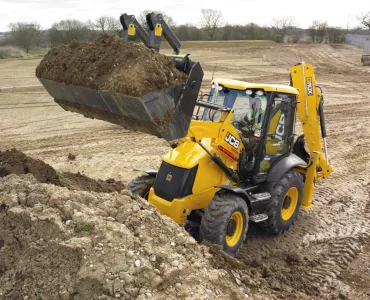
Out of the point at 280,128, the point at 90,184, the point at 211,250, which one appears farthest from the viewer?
the point at 90,184

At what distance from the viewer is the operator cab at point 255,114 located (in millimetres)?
5730

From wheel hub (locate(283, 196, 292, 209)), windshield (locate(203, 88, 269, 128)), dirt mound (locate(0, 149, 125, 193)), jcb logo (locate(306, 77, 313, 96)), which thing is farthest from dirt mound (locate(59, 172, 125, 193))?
jcb logo (locate(306, 77, 313, 96))

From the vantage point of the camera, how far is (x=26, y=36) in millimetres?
43031

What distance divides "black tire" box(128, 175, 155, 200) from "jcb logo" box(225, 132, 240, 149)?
1.40 m

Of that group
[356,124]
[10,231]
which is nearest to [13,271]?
[10,231]

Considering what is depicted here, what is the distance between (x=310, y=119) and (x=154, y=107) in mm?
3444

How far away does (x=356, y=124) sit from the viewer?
13562 mm

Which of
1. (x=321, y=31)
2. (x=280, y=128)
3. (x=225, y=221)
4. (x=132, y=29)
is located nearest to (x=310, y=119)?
(x=280, y=128)

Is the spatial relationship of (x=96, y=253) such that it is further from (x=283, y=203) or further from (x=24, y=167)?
(x=283, y=203)

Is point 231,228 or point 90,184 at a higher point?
point 231,228

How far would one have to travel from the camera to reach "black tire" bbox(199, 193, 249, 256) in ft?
16.4

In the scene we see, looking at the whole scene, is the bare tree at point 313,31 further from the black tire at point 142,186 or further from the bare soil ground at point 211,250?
the black tire at point 142,186

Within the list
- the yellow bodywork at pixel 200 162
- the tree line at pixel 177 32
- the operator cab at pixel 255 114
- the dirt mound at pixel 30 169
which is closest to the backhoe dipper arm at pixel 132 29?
the operator cab at pixel 255 114

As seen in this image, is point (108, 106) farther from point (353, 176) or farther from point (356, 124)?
point (356, 124)
